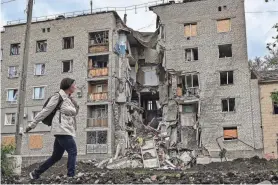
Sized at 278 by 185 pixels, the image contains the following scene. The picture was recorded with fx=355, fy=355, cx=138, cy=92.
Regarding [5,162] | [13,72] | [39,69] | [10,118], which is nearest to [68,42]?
[39,69]

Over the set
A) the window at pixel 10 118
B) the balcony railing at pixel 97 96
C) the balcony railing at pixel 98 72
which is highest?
the balcony railing at pixel 98 72

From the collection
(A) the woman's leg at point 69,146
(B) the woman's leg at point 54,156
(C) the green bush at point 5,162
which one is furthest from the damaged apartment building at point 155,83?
(A) the woman's leg at point 69,146

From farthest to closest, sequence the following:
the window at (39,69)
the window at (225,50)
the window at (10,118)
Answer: the window at (39,69)
the window at (10,118)
the window at (225,50)

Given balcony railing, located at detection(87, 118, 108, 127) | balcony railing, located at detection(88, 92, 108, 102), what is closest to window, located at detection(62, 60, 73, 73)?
balcony railing, located at detection(88, 92, 108, 102)

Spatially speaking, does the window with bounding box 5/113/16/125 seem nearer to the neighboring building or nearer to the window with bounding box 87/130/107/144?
the window with bounding box 87/130/107/144

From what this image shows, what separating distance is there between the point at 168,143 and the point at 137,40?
1251 centimetres

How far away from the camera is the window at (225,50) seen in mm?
33656

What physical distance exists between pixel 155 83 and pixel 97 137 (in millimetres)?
9863

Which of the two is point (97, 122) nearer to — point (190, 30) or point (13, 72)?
point (13, 72)

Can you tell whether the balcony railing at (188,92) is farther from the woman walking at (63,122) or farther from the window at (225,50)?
the woman walking at (63,122)

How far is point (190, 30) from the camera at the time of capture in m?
34.8

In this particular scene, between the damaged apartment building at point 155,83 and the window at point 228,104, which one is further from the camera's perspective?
the window at point 228,104

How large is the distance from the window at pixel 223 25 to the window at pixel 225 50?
1.49m

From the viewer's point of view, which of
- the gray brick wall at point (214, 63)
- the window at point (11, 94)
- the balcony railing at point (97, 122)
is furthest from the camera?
the window at point (11, 94)
